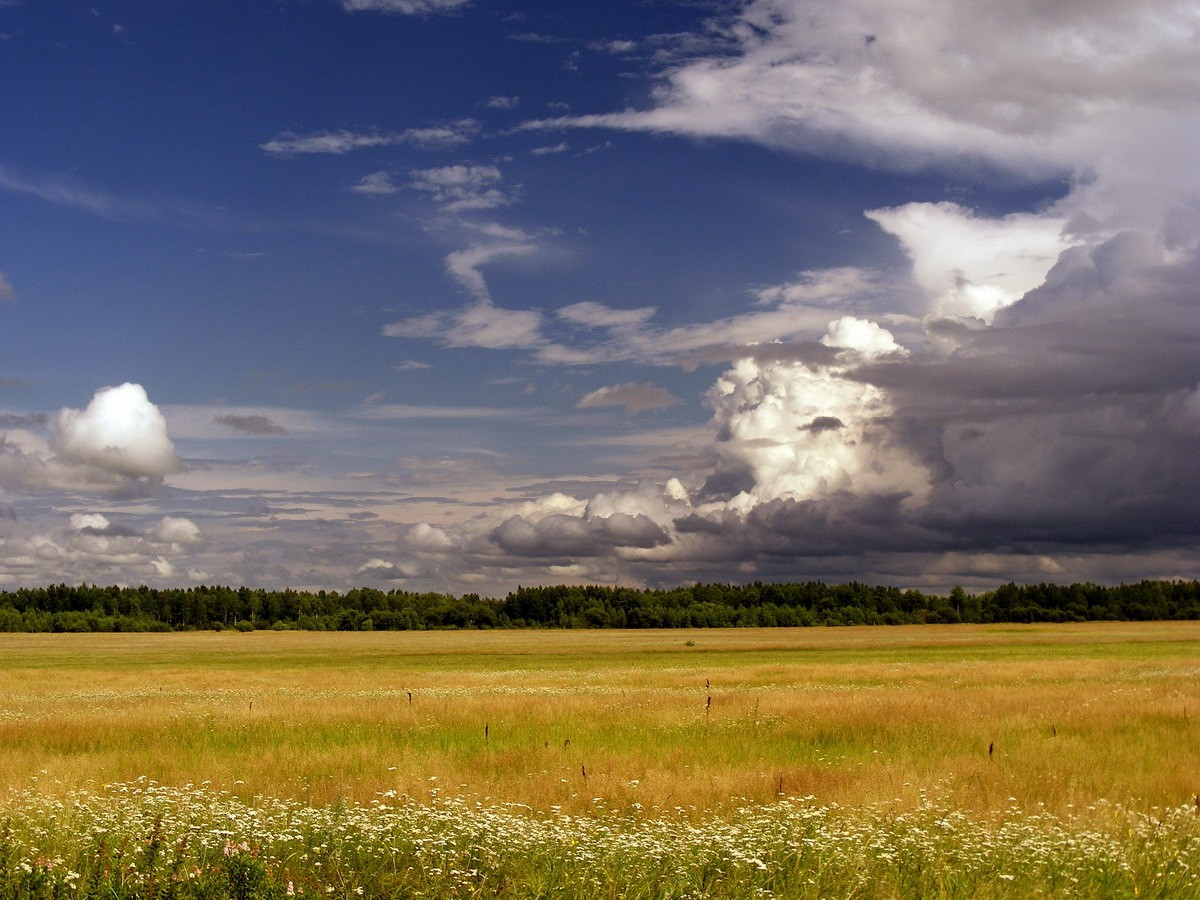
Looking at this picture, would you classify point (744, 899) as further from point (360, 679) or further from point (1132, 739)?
point (360, 679)

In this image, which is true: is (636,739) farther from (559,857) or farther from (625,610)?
(625,610)

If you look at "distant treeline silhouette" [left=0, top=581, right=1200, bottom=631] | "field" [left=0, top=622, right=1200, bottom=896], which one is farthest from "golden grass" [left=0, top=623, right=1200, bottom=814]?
"distant treeline silhouette" [left=0, top=581, right=1200, bottom=631]

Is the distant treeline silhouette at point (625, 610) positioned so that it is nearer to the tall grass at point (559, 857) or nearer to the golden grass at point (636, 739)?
the golden grass at point (636, 739)

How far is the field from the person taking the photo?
345 inches

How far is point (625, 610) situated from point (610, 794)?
177m

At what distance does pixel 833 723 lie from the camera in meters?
22.4

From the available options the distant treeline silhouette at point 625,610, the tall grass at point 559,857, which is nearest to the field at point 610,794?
the tall grass at point 559,857

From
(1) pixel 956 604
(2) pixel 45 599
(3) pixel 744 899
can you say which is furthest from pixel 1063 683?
(2) pixel 45 599

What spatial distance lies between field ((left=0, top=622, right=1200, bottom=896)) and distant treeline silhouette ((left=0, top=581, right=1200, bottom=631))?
481ft

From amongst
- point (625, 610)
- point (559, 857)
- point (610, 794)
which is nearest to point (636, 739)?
point (610, 794)

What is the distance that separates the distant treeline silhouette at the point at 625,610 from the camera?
559ft

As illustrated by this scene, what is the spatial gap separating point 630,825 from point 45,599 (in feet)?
667

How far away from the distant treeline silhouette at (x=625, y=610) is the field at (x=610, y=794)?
14668 centimetres

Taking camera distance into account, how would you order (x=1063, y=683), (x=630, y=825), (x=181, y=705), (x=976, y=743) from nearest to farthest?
1. (x=630, y=825)
2. (x=976, y=743)
3. (x=181, y=705)
4. (x=1063, y=683)
